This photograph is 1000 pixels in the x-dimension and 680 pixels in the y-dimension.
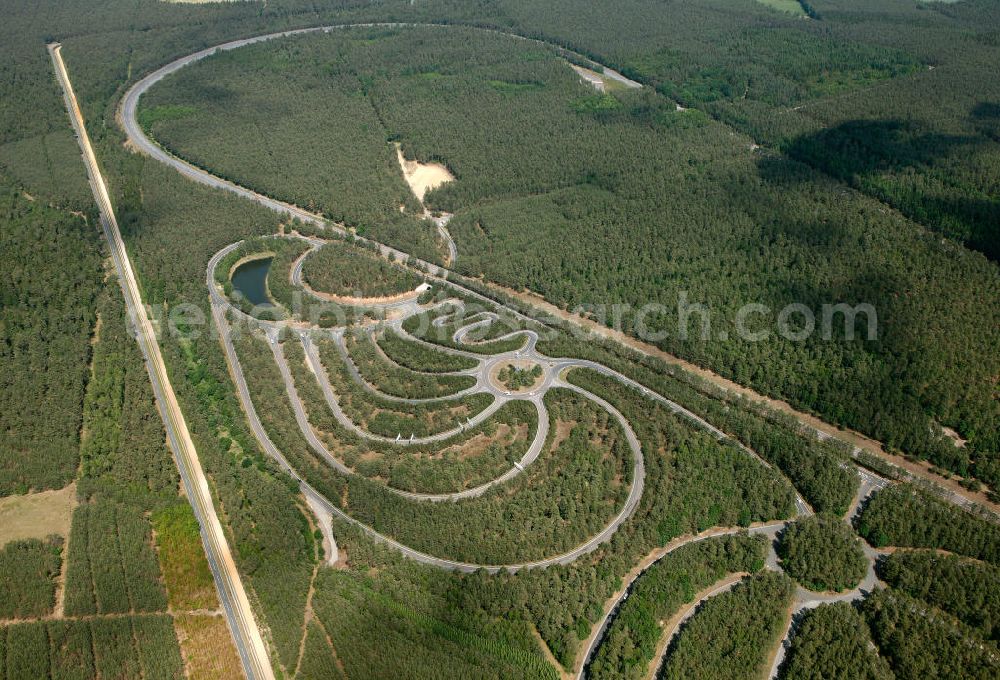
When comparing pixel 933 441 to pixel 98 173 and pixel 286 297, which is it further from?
pixel 98 173

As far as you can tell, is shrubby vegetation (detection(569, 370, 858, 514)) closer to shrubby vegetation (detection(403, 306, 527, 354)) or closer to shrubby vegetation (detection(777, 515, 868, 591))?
shrubby vegetation (detection(777, 515, 868, 591))

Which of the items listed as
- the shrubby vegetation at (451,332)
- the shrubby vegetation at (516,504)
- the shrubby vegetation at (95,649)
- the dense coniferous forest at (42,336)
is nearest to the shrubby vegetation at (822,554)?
the shrubby vegetation at (516,504)

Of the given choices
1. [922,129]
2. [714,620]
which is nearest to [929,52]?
[922,129]

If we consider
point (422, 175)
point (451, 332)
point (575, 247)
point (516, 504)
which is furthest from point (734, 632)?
point (422, 175)

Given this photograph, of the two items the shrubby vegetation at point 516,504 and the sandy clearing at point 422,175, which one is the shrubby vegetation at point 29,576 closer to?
the shrubby vegetation at point 516,504

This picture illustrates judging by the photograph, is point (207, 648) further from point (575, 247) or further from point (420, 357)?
point (575, 247)
